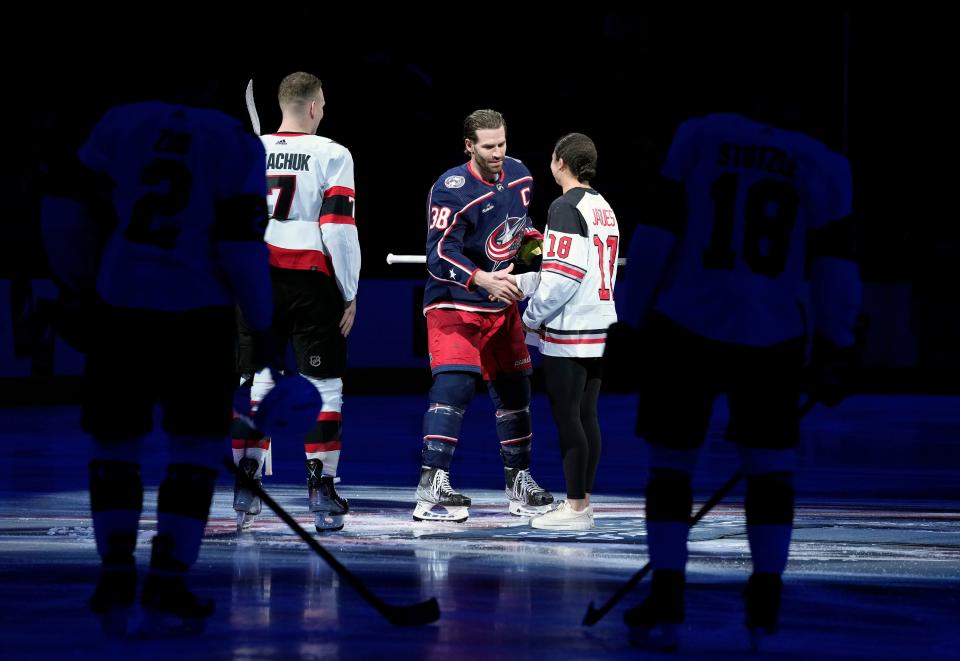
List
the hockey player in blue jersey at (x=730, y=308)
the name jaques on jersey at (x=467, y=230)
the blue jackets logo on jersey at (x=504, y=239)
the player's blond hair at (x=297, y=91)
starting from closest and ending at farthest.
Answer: the hockey player in blue jersey at (x=730, y=308)
the player's blond hair at (x=297, y=91)
the name jaques on jersey at (x=467, y=230)
the blue jackets logo on jersey at (x=504, y=239)

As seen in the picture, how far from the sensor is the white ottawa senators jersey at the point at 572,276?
841cm

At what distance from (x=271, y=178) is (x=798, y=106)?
3.33 meters

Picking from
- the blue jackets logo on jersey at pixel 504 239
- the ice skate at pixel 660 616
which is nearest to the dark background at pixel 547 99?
the blue jackets logo on jersey at pixel 504 239

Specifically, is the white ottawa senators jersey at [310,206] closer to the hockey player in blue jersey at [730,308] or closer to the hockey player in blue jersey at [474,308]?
the hockey player in blue jersey at [474,308]


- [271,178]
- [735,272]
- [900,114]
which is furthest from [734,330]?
[900,114]

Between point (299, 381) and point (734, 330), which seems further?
point (299, 381)

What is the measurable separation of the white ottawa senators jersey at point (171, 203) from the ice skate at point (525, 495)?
3599 millimetres

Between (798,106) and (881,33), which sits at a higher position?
(881,33)

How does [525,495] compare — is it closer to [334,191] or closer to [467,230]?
[467,230]

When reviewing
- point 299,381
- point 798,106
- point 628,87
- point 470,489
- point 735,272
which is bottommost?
point 470,489

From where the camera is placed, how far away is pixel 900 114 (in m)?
26.3

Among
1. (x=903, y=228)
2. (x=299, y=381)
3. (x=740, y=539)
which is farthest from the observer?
(x=903, y=228)

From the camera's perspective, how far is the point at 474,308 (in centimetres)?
901

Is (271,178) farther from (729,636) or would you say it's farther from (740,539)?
(729,636)
